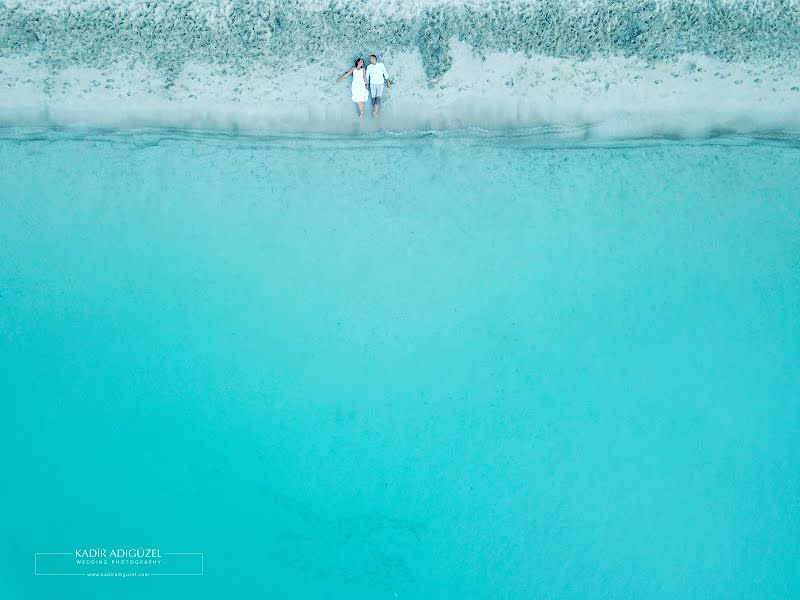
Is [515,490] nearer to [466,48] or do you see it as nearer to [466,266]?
[466,266]

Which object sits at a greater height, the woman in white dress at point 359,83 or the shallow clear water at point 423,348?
the woman in white dress at point 359,83

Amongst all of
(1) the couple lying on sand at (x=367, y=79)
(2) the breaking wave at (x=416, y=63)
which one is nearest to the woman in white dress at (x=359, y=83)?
(1) the couple lying on sand at (x=367, y=79)

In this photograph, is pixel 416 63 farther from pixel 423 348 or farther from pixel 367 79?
pixel 423 348

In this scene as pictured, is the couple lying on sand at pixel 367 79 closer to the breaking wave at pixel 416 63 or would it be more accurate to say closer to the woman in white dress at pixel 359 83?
the woman in white dress at pixel 359 83

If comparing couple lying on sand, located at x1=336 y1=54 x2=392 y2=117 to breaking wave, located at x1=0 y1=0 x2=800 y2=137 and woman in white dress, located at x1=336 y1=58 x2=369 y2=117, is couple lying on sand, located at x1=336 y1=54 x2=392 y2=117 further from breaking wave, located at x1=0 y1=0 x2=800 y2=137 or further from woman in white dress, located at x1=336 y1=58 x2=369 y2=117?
breaking wave, located at x1=0 y1=0 x2=800 y2=137

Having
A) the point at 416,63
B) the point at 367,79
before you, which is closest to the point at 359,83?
the point at 367,79

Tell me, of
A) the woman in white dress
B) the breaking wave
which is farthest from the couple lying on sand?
the breaking wave
